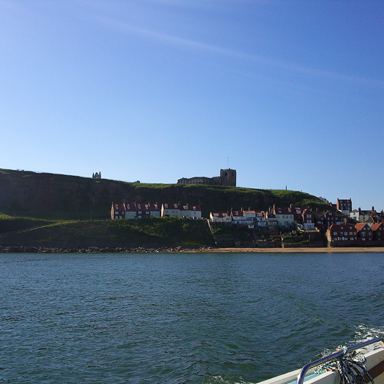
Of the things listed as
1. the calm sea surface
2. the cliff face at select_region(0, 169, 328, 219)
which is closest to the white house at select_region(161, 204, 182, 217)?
the cliff face at select_region(0, 169, 328, 219)

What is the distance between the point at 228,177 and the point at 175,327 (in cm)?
16736

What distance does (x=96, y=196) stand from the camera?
147m

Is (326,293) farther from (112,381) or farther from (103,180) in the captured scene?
(103,180)

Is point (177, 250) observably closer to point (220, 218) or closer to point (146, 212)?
point (220, 218)

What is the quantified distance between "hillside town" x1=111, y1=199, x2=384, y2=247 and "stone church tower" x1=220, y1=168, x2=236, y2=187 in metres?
68.1

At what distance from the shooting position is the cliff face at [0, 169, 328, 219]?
5202 inches

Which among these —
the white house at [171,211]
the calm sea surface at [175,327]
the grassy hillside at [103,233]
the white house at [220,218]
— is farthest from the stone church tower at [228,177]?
the calm sea surface at [175,327]

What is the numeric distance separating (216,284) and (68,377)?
26166 mm

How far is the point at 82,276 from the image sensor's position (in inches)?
1805

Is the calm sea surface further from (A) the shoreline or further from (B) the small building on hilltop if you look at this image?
(B) the small building on hilltop

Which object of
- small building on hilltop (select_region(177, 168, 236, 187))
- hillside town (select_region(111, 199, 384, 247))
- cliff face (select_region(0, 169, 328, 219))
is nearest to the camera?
hillside town (select_region(111, 199, 384, 247))

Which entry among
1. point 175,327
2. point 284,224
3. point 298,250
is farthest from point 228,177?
point 175,327

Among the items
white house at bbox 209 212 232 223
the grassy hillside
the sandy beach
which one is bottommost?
the sandy beach

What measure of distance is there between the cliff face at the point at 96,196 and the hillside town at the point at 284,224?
19.2 metres
